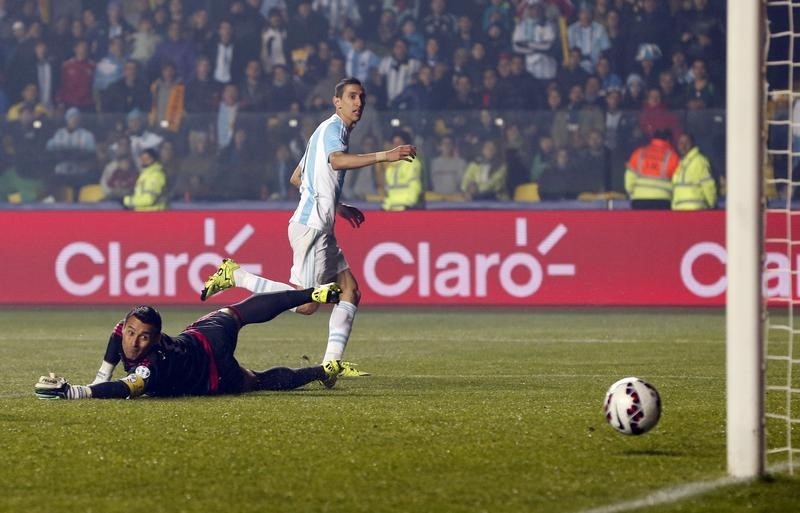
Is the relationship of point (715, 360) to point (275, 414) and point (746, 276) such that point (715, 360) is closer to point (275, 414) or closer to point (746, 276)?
point (275, 414)

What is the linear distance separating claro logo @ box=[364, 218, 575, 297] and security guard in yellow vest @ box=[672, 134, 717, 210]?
132 cm

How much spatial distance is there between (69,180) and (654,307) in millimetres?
6717

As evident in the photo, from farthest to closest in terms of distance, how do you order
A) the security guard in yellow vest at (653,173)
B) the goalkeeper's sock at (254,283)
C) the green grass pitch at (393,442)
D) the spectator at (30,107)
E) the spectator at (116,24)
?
the spectator at (116,24) < the spectator at (30,107) < the security guard in yellow vest at (653,173) < the goalkeeper's sock at (254,283) < the green grass pitch at (393,442)

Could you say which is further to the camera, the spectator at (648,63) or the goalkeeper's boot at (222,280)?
the spectator at (648,63)

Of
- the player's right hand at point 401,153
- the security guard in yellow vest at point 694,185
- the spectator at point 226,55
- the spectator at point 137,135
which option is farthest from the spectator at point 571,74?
the player's right hand at point 401,153

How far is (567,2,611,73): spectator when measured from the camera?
60.2 ft

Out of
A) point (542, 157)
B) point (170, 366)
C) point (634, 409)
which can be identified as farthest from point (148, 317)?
point (542, 157)

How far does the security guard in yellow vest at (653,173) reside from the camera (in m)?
16.6

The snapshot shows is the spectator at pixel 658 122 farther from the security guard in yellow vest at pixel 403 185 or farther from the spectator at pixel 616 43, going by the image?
the security guard in yellow vest at pixel 403 185

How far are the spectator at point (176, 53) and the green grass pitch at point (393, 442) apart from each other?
25.6ft

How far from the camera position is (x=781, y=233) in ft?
50.8

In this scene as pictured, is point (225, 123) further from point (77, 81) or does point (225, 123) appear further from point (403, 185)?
point (77, 81)

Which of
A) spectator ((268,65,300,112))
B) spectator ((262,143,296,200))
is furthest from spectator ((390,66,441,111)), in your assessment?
spectator ((262,143,296,200))

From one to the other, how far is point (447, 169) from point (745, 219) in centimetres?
1176
